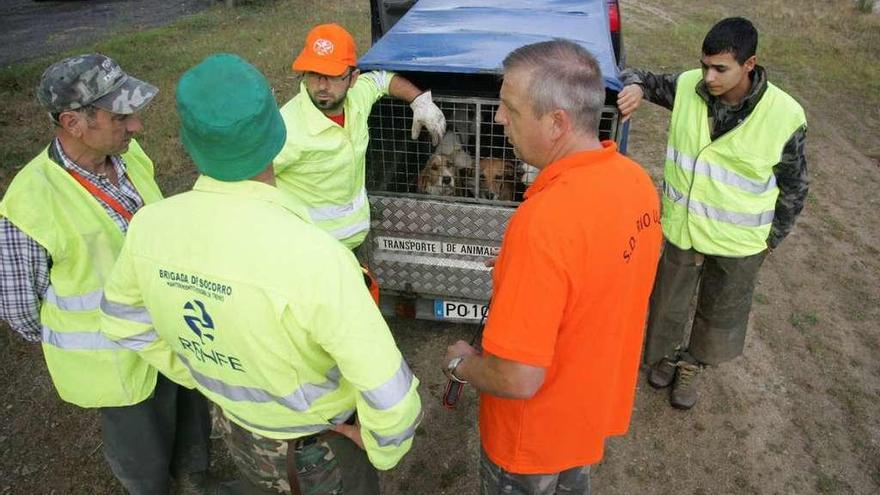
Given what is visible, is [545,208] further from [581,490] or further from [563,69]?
[581,490]

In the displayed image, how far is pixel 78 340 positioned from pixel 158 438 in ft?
2.13

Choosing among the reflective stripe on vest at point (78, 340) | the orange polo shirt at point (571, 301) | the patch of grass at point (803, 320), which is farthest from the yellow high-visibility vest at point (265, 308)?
the patch of grass at point (803, 320)

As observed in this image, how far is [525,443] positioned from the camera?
1.99m

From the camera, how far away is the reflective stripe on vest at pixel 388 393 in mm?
1610

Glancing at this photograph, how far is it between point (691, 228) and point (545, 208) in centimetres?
188

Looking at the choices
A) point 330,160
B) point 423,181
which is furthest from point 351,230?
point 423,181

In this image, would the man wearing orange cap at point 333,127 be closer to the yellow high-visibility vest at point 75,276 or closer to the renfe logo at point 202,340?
the yellow high-visibility vest at point 75,276

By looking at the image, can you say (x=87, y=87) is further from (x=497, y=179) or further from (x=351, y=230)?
(x=497, y=179)

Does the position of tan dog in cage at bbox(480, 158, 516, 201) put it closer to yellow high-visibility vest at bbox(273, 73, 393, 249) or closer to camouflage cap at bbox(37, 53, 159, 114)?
yellow high-visibility vest at bbox(273, 73, 393, 249)

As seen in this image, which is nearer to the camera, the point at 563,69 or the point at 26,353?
the point at 563,69

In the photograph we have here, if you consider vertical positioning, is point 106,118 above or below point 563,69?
below

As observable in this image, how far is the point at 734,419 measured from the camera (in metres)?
3.58

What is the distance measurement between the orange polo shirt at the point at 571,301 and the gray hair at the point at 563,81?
136mm

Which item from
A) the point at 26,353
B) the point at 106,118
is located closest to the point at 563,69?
the point at 106,118
